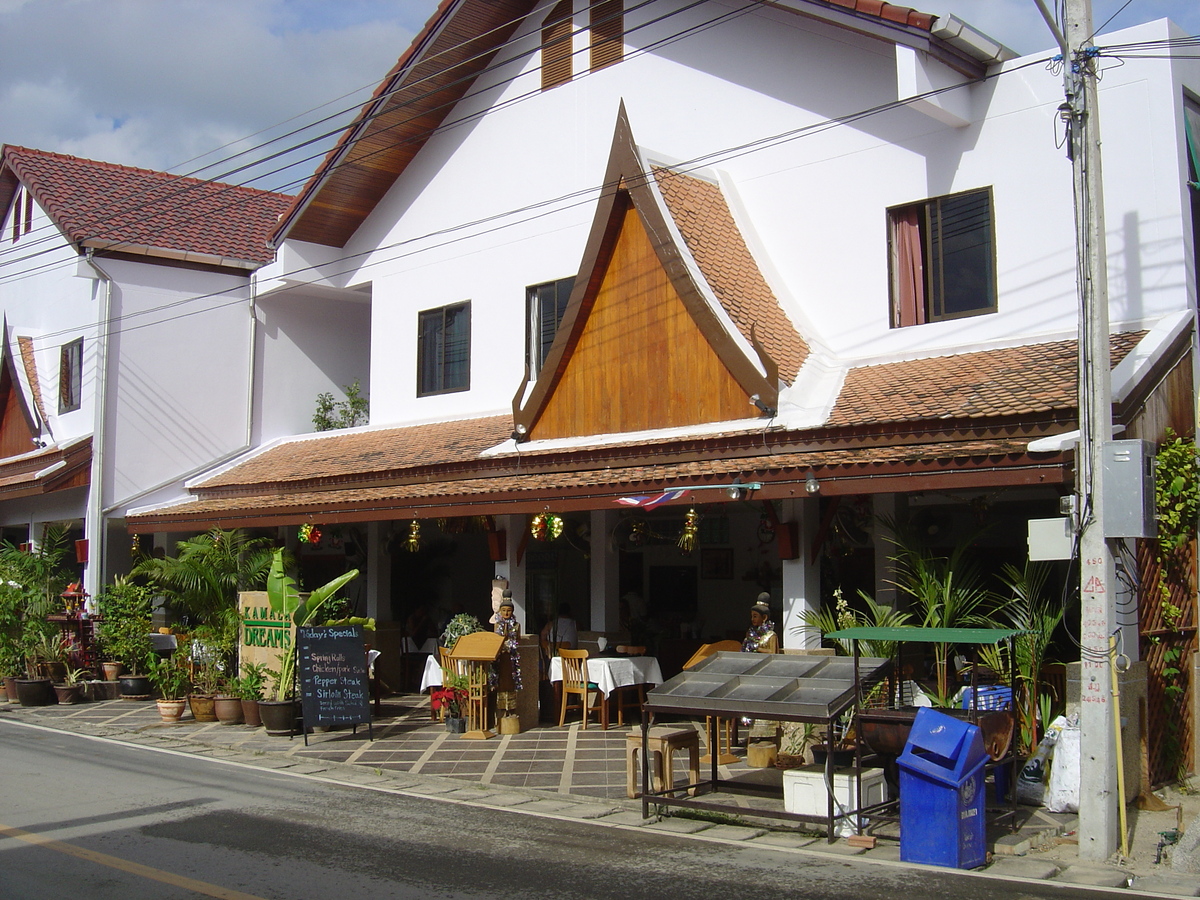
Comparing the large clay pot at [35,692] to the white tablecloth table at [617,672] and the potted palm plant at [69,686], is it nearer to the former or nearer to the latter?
the potted palm plant at [69,686]

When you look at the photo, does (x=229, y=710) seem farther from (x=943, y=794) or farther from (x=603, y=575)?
(x=943, y=794)

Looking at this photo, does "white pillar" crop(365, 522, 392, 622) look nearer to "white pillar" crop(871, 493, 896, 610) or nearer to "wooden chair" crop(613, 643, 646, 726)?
"wooden chair" crop(613, 643, 646, 726)

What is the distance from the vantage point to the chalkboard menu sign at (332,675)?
514 inches

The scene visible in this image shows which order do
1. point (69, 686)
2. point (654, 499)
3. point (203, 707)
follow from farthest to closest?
point (69, 686)
point (203, 707)
point (654, 499)

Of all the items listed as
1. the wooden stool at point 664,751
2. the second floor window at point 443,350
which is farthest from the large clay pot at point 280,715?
the second floor window at point 443,350

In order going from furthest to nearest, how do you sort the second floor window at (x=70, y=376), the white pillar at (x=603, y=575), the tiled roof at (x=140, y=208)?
the second floor window at (x=70, y=376) → the tiled roof at (x=140, y=208) → the white pillar at (x=603, y=575)

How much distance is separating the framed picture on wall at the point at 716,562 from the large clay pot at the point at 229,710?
7.23m

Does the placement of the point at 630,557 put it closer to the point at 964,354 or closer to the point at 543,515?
the point at 543,515

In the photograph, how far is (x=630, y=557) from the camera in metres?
18.9

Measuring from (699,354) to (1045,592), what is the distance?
5.06m

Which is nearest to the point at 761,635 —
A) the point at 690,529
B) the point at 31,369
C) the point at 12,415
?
the point at 690,529

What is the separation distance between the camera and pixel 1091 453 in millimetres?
8234

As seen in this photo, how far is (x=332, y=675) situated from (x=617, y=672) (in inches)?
132

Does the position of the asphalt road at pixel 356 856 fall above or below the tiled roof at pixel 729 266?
below
